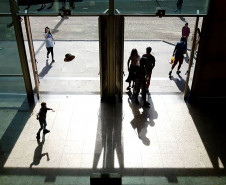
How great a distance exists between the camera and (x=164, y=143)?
6898mm

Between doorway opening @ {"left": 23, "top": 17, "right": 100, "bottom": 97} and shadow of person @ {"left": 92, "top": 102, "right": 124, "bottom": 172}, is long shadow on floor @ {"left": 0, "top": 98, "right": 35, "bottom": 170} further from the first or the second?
shadow of person @ {"left": 92, "top": 102, "right": 124, "bottom": 172}

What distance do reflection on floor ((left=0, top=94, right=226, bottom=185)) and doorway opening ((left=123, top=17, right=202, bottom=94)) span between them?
1.07m

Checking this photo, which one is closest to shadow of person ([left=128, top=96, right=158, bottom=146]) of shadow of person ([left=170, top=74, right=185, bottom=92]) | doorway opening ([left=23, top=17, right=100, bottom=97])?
shadow of person ([left=170, top=74, right=185, bottom=92])

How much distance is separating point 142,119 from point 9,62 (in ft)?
15.6

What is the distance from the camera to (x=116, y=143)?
22.4ft

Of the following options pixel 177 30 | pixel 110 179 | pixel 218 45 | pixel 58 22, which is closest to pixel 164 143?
pixel 110 179

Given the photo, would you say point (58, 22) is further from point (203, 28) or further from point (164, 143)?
point (164, 143)

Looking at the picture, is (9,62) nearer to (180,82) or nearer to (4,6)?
(4,6)

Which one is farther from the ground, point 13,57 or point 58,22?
point 13,57

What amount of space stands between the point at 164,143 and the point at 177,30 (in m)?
12.8

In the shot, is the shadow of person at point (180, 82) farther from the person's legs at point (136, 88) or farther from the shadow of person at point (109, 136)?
the shadow of person at point (109, 136)

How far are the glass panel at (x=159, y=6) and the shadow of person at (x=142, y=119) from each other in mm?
3099

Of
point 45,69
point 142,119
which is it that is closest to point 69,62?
point 45,69

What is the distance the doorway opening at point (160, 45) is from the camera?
988cm
